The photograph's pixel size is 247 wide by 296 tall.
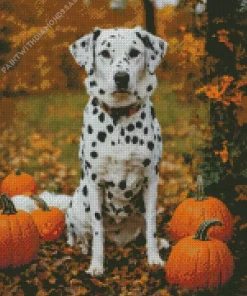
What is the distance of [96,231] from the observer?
201 inches

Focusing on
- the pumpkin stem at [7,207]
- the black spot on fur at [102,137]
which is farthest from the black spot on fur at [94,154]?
the pumpkin stem at [7,207]

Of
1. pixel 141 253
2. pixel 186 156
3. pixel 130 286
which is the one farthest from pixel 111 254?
pixel 186 156

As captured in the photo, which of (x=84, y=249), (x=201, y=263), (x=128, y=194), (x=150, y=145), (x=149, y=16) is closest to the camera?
(x=201, y=263)

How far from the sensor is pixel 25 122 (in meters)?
13.0

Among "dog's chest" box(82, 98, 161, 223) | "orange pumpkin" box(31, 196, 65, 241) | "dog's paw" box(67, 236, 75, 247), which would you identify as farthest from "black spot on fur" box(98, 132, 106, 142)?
"dog's paw" box(67, 236, 75, 247)

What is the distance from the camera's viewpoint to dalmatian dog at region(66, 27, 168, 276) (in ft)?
15.4

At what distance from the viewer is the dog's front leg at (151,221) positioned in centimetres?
510

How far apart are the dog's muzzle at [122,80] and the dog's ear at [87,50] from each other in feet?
1.29

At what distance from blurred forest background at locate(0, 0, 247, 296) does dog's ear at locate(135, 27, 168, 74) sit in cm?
56

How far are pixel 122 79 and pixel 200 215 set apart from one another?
149 cm

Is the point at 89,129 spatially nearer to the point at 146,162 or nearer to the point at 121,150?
the point at 121,150

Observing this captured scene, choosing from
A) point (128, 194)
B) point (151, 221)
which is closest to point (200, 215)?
point (151, 221)

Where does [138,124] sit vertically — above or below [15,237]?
above

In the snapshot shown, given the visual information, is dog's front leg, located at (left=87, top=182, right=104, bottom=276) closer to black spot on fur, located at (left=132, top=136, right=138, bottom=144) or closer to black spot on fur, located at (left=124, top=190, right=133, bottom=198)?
black spot on fur, located at (left=124, top=190, right=133, bottom=198)
